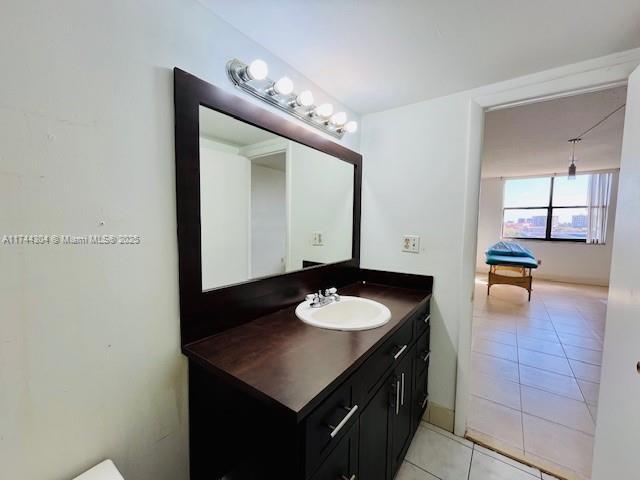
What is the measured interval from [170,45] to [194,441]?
1478 millimetres

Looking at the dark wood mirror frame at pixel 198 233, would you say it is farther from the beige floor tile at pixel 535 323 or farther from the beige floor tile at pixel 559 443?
the beige floor tile at pixel 535 323

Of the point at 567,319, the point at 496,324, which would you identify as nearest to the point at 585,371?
the point at 496,324

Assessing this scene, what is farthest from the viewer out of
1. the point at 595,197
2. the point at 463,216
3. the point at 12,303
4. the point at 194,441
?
the point at 595,197

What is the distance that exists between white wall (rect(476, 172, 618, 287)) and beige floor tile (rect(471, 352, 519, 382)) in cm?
263

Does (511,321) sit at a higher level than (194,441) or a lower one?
lower

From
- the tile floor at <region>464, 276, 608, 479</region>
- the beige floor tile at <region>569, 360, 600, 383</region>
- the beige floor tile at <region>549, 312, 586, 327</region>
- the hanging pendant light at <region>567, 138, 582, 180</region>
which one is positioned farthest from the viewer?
the beige floor tile at <region>549, 312, 586, 327</region>

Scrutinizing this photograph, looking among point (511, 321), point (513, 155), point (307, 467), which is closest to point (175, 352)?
point (307, 467)

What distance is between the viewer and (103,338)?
0.83 metres

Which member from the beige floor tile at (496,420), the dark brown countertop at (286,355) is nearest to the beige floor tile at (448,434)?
the beige floor tile at (496,420)

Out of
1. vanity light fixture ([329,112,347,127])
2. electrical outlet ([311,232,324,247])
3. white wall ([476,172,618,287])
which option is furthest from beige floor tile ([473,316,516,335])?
vanity light fixture ([329,112,347,127])

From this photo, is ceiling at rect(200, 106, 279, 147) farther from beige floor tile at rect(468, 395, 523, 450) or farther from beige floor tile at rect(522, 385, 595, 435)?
beige floor tile at rect(522, 385, 595, 435)

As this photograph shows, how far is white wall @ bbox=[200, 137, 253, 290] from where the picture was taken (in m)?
1.09

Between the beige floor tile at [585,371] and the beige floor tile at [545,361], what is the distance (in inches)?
1.8

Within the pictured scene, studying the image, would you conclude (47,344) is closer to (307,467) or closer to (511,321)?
(307,467)
